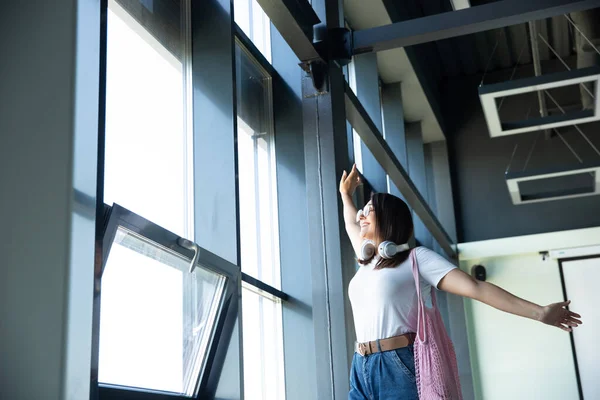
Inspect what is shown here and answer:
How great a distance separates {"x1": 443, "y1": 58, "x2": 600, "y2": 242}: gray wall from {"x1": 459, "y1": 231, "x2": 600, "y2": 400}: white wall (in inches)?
15.3

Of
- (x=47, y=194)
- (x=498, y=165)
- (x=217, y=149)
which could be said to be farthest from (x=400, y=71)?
(x=47, y=194)

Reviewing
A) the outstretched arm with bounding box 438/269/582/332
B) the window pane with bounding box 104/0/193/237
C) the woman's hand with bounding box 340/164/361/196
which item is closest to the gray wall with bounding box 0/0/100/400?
the window pane with bounding box 104/0/193/237

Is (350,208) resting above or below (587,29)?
below

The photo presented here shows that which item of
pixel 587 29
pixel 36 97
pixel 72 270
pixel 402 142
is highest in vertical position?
pixel 587 29

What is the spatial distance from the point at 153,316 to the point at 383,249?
0.85 meters

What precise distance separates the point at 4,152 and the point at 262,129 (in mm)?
2689

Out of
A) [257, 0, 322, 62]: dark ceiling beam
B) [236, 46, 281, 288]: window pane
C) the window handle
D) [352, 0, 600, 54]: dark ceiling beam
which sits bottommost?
the window handle

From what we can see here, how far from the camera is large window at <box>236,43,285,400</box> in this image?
13.0 ft

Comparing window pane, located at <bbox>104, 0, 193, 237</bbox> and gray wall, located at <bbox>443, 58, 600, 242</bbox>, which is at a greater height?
gray wall, located at <bbox>443, 58, 600, 242</bbox>

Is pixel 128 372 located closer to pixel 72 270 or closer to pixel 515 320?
pixel 72 270

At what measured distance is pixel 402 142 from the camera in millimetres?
7355

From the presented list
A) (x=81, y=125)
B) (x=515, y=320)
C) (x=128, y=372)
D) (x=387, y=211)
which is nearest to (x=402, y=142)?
(x=515, y=320)

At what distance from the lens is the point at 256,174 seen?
14.2 feet

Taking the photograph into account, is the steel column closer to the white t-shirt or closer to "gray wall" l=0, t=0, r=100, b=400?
the white t-shirt
